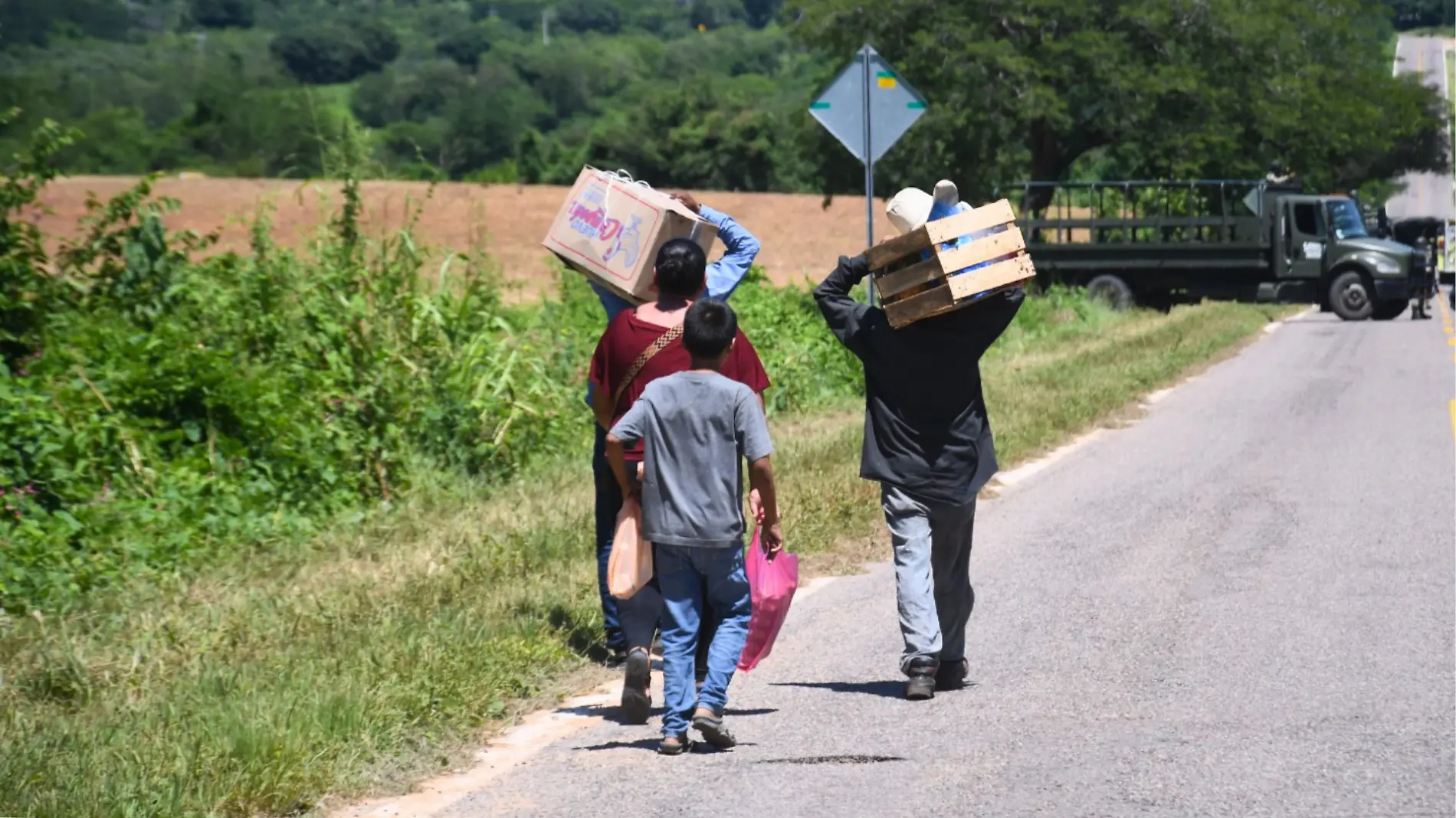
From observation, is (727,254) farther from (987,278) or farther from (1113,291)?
(1113,291)

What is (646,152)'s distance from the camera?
87.0 metres

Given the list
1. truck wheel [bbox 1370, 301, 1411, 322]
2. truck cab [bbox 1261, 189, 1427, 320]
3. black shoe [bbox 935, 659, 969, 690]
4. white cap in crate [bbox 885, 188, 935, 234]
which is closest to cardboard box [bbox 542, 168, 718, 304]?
white cap in crate [bbox 885, 188, 935, 234]

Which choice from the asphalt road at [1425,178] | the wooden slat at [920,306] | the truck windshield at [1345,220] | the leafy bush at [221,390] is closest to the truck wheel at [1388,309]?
the truck windshield at [1345,220]

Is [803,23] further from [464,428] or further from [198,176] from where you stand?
[464,428]

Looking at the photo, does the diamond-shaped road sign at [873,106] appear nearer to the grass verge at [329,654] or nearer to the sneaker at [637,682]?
the grass verge at [329,654]

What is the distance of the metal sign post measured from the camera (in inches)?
565

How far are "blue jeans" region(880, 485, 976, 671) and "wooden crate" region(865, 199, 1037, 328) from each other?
0.76 m

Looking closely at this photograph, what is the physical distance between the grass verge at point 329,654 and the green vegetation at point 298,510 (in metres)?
0.02

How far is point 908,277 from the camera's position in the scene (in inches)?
255

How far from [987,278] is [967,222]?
0.22m

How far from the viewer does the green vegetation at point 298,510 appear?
602 cm

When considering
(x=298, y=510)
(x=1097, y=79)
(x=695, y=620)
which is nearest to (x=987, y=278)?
(x=695, y=620)

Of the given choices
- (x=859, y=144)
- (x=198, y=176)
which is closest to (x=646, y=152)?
(x=198, y=176)

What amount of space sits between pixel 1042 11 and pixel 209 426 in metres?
31.0
